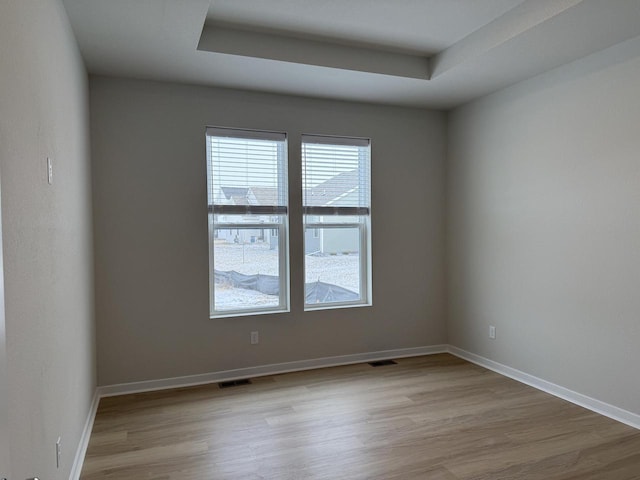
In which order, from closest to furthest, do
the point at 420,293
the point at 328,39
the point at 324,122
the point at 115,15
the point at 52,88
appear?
the point at 52,88 < the point at 115,15 < the point at 328,39 < the point at 324,122 < the point at 420,293

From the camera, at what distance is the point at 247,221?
4039 mm

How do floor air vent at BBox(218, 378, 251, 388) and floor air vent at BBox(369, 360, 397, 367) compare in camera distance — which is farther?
floor air vent at BBox(369, 360, 397, 367)

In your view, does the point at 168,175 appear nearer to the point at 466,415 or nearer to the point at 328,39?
the point at 328,39

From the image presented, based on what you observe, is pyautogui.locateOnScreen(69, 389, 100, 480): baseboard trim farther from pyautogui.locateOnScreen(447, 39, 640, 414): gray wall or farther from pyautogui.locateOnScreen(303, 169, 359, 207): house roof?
pyautogui.locateOnScreen(447, 39, 640, 414): gray wall

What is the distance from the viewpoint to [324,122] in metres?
4.21

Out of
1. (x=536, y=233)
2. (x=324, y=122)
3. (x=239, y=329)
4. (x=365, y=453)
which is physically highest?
(x=324, y=122)

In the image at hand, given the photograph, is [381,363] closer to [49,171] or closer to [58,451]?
[58,451]

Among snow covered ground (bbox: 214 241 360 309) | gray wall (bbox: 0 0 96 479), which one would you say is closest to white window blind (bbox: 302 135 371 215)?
snow covered ground (bbox: 214 241 360 309)

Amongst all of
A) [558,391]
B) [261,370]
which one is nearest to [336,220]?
[261,370]

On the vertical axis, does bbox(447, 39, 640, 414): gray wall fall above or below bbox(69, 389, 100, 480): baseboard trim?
above

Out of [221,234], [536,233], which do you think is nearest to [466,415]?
[536,233]

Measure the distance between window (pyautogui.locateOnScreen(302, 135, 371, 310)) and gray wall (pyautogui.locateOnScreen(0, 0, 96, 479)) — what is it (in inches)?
78.7

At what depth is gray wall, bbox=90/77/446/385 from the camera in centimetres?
356

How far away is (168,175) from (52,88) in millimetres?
1649
